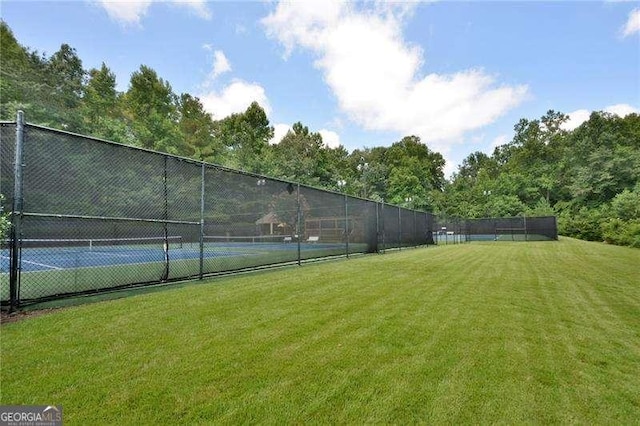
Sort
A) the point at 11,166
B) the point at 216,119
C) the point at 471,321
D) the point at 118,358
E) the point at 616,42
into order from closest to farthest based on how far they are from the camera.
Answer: the point at 118,358
the point at 471,321
the point at 11,166
the point at 616,42
the point at 216,119

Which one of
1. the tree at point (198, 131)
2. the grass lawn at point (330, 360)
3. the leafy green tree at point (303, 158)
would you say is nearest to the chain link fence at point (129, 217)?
the grass lawn at point (330, 360)

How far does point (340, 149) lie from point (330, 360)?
47.5m

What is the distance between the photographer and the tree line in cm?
2083

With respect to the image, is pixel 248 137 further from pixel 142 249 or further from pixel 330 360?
pixel 330 360

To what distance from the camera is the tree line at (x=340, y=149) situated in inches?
820

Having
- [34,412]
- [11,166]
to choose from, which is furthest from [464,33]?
[34,412]

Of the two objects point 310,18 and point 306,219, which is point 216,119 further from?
point 306,219

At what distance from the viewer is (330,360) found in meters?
2.28

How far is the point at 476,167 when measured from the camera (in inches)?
2447

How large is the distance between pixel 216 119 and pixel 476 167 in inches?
1949

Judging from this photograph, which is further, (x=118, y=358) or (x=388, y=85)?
(x=388, y=85)

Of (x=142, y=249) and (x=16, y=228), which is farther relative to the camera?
(x=142, y=249)

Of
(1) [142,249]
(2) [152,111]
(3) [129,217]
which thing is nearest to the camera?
(3) [129,217]

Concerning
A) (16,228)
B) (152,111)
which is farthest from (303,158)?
(16,228)
